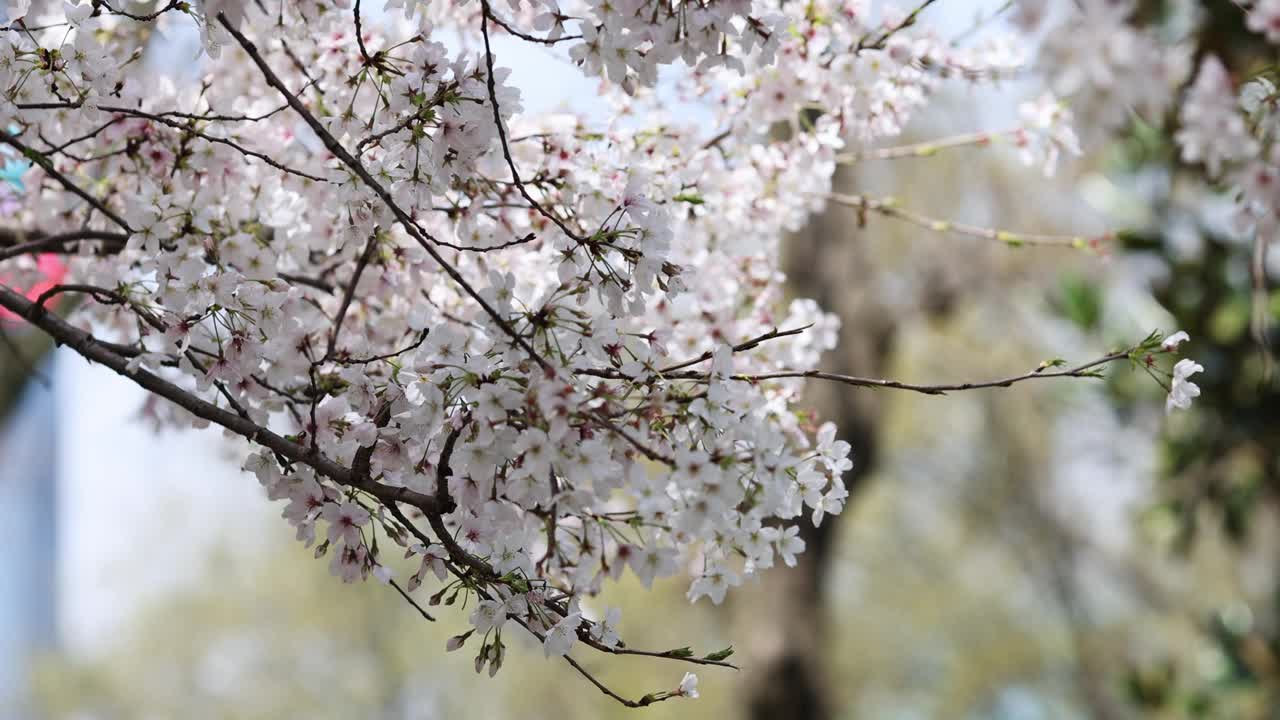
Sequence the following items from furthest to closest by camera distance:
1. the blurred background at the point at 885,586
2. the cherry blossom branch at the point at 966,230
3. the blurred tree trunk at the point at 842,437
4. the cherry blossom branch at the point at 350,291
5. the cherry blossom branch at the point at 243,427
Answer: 1. the blurred background at the point at 885,586
2. the blurred tree trunk at the point at 842,437
3. the cherry blossom branch at the point at 966,230
4. the cherry blossom branch at the point at 350,291
5. the cherry blossom branch at the point at 243,427

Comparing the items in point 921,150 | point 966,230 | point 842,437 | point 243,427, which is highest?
point 842,437

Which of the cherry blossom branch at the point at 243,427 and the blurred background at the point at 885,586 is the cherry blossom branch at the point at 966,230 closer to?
the cherry blossom branch at the point at 243,427

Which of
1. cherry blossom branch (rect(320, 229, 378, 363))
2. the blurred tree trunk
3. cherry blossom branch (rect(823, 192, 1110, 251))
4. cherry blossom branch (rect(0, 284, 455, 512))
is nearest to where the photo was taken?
cherry blossom branch (rect(0, 284, 455, 512))

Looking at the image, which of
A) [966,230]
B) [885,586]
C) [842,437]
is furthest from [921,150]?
[885,586]

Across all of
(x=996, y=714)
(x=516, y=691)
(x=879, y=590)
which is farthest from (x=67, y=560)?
(x=996, y=714)

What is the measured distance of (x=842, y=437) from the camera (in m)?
4.98

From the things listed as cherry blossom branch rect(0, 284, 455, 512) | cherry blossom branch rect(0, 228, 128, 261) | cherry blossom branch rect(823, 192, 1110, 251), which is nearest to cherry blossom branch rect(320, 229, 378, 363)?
cherry blossom branch rect(0, 284, 455, 512)

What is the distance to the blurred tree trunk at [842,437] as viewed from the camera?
197 inches

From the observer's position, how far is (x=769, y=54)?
4.50ft

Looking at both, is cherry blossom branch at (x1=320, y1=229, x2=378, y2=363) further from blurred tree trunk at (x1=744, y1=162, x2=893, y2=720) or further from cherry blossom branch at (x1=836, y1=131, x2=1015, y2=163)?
blurred tree trunk at (x1=744, y1=162, x2=893, y2=720)

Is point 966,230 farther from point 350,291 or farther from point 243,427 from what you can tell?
point 243,427

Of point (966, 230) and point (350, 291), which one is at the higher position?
point (966, 230)

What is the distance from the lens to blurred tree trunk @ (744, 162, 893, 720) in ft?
16.5

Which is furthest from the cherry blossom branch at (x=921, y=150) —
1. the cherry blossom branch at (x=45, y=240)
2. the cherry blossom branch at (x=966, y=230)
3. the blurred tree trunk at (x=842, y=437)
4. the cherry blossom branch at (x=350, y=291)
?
the blurred tree trunk at (x=842, y=437)
